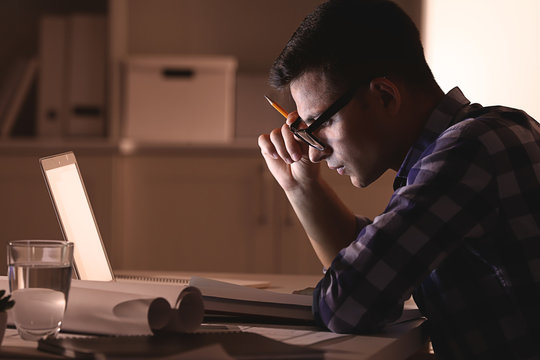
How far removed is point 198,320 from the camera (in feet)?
2.81

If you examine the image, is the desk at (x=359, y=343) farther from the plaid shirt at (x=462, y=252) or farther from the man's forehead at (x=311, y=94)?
the man's forehead at (x=311, y=94)

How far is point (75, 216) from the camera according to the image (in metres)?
1.27

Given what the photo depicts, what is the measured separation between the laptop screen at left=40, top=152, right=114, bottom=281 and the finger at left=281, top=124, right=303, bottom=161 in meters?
0.36

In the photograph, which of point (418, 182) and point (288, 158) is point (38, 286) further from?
point (288, 158)

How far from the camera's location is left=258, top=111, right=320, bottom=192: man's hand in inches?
54.1

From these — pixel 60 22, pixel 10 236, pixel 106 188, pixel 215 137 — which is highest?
pixel 60 22

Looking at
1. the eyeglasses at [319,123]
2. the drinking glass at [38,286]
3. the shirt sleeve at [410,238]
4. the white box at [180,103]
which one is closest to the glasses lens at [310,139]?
the eyeglasses at [319,123]

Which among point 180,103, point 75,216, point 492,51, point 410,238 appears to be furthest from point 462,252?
point 180,103

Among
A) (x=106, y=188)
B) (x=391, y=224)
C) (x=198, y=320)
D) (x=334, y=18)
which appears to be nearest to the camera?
(x=198, y=320)

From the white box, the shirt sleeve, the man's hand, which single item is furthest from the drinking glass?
the white box

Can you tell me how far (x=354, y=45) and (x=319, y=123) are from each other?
127 mm

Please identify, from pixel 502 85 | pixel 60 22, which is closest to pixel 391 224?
pixel 502 85

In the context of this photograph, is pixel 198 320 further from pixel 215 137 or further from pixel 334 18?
pixel 215 137

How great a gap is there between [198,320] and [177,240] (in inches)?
89.1
